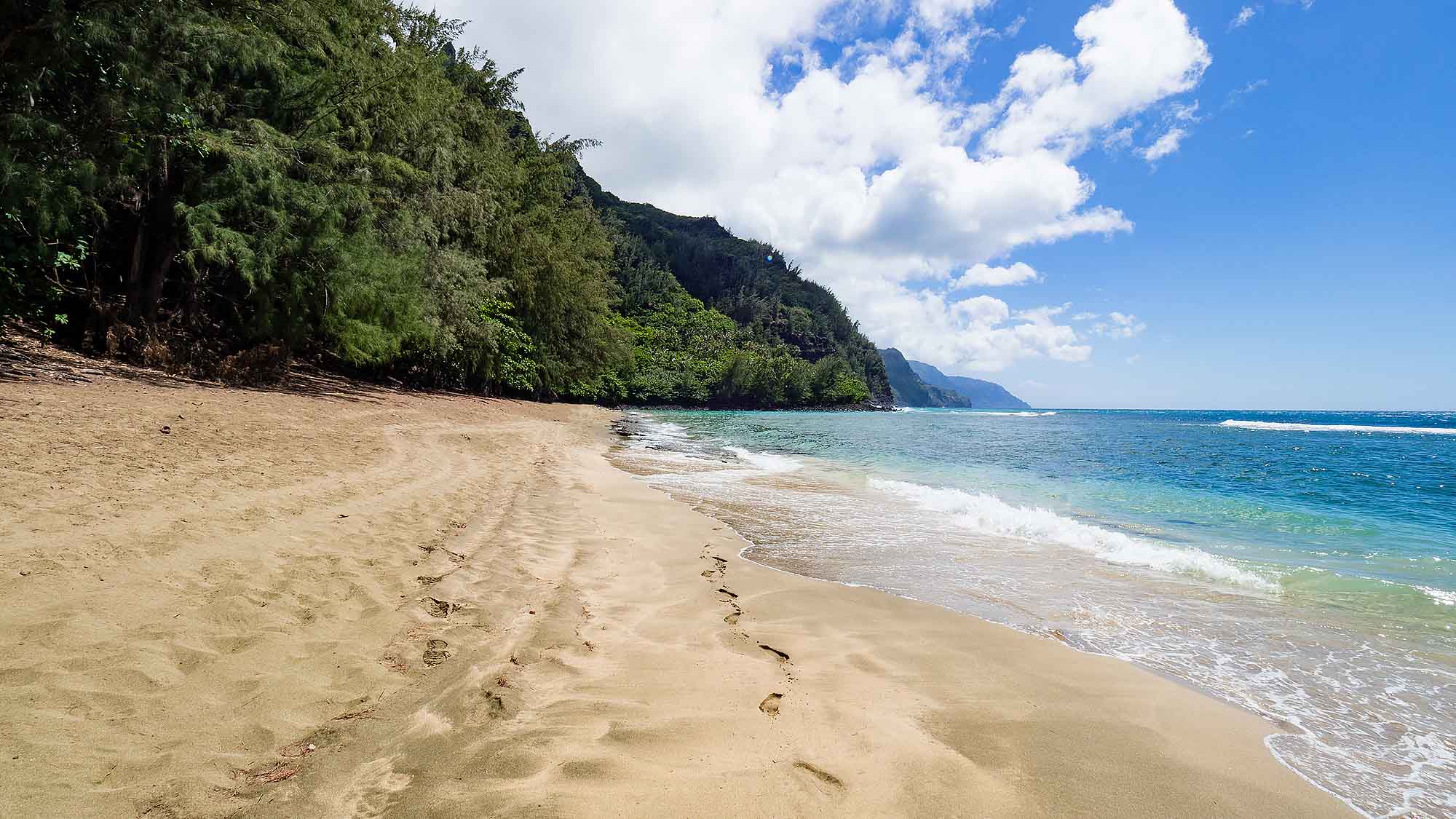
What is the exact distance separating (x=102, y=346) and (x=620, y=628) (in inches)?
718

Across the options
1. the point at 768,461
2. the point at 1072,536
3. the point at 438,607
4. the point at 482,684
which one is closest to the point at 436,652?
the point at 482,684

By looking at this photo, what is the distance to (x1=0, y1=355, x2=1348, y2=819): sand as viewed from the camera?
7.64 ft

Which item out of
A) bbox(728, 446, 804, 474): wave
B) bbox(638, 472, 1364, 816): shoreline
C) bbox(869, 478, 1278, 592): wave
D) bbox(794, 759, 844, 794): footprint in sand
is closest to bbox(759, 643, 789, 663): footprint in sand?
bbox(794, 759, 844, 794): footprint in sand

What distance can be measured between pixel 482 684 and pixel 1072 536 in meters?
9.16

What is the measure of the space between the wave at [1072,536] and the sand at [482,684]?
14.4 feet

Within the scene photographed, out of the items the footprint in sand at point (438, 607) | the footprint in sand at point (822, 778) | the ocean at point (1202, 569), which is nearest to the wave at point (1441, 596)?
the ocean at point (1202, 569)

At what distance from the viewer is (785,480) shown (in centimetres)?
1427

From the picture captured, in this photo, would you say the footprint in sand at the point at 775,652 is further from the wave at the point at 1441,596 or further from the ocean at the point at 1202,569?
the wave at the point at 1441,596

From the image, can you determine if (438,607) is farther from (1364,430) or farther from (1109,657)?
(1364,430)

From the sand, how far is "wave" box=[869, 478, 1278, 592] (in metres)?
4.39

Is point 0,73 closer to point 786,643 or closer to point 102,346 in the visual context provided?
point 102,346

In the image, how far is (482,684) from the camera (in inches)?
128

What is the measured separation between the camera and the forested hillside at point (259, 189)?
36.6ft

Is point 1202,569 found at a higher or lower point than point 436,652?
lower
